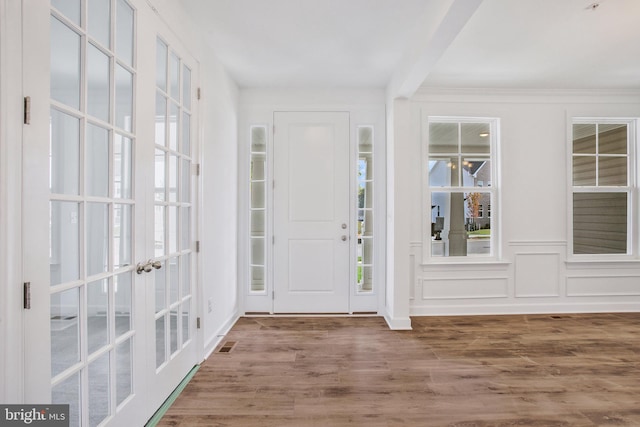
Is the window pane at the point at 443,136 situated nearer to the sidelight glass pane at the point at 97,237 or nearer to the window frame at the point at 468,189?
the window frame at the point at 468,189

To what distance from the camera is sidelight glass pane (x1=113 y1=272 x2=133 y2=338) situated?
5.39 feet

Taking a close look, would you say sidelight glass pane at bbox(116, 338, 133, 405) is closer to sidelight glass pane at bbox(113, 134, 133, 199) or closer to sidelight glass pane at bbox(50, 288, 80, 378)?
sidelight glass pane at bbox(50, 288, 80, 378)

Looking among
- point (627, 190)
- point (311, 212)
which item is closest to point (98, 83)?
point (311, 212)

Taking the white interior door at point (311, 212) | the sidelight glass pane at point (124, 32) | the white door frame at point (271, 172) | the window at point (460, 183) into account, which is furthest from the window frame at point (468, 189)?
the sidelight glass pane at point (124, 32)

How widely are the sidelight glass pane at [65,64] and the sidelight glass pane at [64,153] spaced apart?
0.24ft

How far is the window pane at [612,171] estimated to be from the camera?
4.02 metres

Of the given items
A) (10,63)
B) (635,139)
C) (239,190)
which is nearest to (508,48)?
(635,139)

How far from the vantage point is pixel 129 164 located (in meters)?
1.75

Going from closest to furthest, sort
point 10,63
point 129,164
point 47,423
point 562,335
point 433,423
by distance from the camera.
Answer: point 10,63 → point 47,423 → point 129,164 → point 433,423 → point 562,335

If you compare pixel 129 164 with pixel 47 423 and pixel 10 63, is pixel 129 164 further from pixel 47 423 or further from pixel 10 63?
pixel 47 423

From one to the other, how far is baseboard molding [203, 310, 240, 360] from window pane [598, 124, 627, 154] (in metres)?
4.70

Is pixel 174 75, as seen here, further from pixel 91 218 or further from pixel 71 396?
pixel 71 396

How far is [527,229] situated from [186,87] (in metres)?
3.84

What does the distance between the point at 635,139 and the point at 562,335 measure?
260cm
